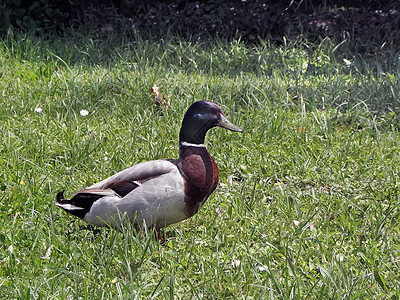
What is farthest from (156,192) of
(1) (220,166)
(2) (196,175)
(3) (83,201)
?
(1) (220,166)

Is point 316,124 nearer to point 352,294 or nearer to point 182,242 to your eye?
point 182,242

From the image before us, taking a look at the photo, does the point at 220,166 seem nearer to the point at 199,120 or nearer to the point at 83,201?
the point at 199,120

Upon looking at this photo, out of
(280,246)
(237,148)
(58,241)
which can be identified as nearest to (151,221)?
(58,241)

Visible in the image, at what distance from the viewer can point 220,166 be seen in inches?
165

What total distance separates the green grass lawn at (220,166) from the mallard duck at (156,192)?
5.1 inches

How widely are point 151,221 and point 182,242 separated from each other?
0.79 feet

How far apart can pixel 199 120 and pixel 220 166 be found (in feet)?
3.15

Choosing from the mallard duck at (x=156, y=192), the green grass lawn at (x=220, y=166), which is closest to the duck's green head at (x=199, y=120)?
the mallard duck at (x=156, y=192)

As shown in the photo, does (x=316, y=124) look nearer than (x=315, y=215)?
No

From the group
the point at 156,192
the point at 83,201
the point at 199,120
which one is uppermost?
the point at 199,120

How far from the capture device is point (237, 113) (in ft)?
15.8

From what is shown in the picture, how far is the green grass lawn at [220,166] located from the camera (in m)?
2.79

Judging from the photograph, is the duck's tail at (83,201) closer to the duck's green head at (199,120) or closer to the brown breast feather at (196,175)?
the brown breast feather at (196,175)

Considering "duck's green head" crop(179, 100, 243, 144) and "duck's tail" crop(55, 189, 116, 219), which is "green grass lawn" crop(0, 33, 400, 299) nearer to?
"duck's tail" crop(55, 189, 116, 219)
